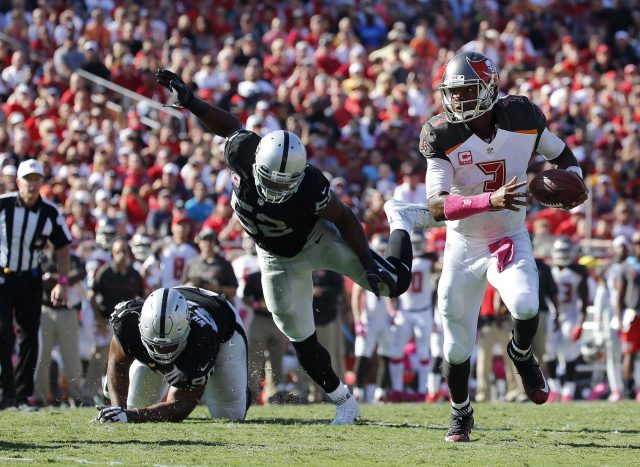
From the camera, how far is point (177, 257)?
11859 mm

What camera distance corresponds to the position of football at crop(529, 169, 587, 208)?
6.20m

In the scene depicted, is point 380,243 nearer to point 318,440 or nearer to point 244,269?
point 244,269

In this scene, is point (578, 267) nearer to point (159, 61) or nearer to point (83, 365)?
point (83, 365)

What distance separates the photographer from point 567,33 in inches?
792

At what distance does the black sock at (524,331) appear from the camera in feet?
21.4

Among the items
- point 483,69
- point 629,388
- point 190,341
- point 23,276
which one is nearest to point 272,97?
point 629,388

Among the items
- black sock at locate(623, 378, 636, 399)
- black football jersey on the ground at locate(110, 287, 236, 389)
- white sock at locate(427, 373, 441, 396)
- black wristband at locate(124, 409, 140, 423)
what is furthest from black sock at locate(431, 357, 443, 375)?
black wristband at locate(124, 409, 140, 423)

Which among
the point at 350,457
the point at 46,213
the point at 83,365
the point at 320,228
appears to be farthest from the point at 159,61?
the point at 350,457

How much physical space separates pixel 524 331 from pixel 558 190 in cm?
84

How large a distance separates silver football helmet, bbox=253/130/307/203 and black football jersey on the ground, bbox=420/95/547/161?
689 mm

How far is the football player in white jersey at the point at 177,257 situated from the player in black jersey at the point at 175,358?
Result: 3801 millimetres

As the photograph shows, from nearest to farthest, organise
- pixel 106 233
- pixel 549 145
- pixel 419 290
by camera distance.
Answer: pixel 549 145 → pixel 106 233 → pixel 419 290

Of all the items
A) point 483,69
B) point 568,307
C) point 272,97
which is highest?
point 272,97

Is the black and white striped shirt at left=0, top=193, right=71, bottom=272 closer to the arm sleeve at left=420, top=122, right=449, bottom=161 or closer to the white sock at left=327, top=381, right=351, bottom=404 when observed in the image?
the white sock at left=327, top=381, right=351, bottom=404
